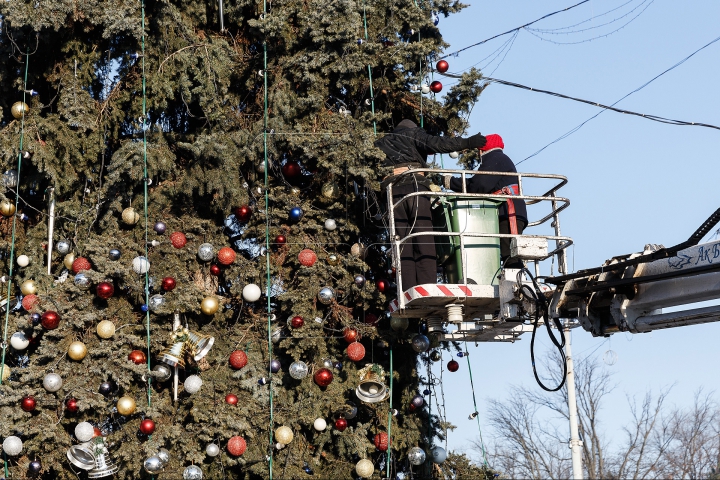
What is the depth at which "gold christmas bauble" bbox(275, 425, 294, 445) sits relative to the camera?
11.6 metres

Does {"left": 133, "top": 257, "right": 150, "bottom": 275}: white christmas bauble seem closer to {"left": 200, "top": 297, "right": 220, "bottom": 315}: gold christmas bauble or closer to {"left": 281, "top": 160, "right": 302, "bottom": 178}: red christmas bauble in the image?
{"left": 200, "top": 297, "right": 220, "bottom": 315}: gold christmas bauble

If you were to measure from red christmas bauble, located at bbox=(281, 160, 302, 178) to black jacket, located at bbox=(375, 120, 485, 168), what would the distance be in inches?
48.3

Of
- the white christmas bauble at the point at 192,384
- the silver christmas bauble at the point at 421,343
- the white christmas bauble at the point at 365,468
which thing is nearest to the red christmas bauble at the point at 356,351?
the silver christmas bauble at the point at 421,343

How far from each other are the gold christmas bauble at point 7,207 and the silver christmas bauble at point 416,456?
5969 mm

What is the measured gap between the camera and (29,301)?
12086 millimetres

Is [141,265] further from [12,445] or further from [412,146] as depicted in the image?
[412,146]

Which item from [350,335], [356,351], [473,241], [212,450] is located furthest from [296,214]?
[212,450]

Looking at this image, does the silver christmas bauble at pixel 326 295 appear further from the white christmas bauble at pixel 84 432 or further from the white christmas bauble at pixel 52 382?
the white christmas bauble at pixel 52 382

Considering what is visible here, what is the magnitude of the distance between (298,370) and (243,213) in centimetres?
226

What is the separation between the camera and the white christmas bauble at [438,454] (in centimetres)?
1244

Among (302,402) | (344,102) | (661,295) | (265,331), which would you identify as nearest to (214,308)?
(265,331)

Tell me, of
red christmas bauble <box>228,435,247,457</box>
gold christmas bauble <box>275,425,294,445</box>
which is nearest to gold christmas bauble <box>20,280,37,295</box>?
red christmas bauble <box>228,435,247,457</box>

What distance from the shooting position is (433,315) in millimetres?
11438

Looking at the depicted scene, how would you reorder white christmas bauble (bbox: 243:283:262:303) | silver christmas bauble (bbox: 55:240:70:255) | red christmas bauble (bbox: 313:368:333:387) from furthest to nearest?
1. silver christmas bauble (bbox: 55:240:70:255)
2. white christmas bauble (bbox: 243:283:262:303)
3. red christmas bauble (bbox: 313:368:333:387)
